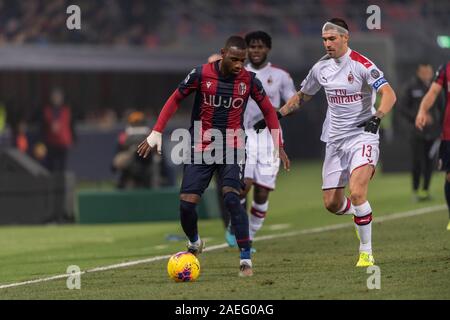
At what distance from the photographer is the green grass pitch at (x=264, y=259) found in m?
10.5

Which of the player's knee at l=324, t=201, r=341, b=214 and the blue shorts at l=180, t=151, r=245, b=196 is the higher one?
the blue shorts at l=180, t=151, r=245, b=196

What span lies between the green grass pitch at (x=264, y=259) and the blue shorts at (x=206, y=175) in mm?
833

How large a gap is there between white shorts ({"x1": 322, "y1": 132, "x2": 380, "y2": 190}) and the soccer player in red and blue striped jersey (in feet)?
2.62

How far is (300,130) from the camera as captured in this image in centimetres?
3772

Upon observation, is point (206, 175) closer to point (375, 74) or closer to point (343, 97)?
point (343, 97)

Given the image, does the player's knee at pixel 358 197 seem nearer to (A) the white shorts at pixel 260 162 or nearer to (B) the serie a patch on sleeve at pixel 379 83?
(B) the serie a patch on sleeve at pixel 379 83

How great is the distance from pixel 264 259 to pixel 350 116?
1.89 metres

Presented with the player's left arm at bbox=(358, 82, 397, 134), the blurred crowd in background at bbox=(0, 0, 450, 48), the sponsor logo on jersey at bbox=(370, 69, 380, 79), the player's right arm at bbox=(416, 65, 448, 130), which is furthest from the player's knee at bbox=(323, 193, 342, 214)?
the blurred crowd in background at bbox=(0, 0, 450, 48)

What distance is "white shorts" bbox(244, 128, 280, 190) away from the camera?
592 inches

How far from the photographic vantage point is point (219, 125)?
12125 millimetres

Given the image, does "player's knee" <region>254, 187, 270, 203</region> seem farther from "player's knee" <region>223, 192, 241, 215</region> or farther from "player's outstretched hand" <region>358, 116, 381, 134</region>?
"player's outstretched hand" <region>358, 116, 381, 134</region>

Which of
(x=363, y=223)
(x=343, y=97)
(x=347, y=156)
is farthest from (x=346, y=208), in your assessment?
(x=343, y=97)

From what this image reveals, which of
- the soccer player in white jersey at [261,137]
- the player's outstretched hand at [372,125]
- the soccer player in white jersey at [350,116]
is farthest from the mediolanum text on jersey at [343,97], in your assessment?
the soccer player in white jersey at [261,137]
